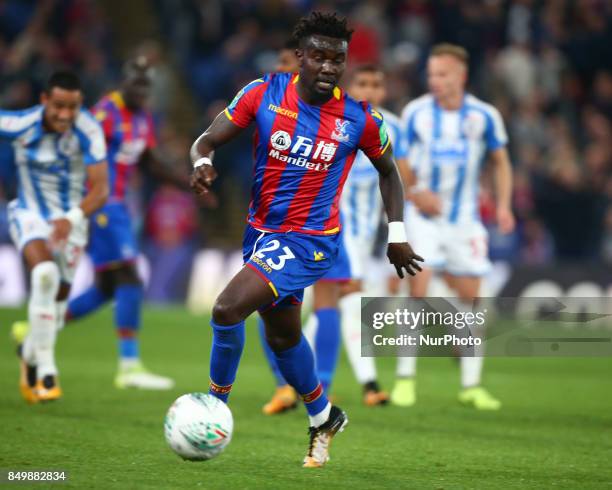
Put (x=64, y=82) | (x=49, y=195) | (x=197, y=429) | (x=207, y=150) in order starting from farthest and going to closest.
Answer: (x=49, y=195)
(x=64, y=82)
(x=207, y=150)
(x=197, y=429)

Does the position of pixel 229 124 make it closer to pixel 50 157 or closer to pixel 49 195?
pixel 50 157

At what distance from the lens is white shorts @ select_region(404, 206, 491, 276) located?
9.80 meters

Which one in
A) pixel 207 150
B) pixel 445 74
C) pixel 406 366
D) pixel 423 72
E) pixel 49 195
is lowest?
pixel 406 366

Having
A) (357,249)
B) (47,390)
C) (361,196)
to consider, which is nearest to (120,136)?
(361,196)

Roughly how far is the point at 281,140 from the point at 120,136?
4.24 m

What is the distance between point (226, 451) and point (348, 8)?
1438 centimetres

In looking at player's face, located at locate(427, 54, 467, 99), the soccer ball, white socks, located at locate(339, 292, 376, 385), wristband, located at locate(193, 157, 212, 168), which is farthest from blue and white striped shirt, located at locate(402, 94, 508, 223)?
the soccer ball

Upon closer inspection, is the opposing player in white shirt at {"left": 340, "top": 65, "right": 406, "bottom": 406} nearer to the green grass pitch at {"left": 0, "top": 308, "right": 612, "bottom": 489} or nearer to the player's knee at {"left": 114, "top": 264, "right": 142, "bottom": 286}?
the green grass pitch at {"left": 0, "top": 308, "right": 612, "bottom": 489}

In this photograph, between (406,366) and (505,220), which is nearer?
(406,366)

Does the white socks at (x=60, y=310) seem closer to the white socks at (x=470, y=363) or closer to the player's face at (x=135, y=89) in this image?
the player's face at (x=135, y=89)

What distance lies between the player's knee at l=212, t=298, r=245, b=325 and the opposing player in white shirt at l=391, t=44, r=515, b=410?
3782mm

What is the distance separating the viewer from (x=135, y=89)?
10.4 metres

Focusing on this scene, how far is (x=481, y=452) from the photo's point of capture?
707 centimetres

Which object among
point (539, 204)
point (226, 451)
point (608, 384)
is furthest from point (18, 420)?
point (539, 204)
